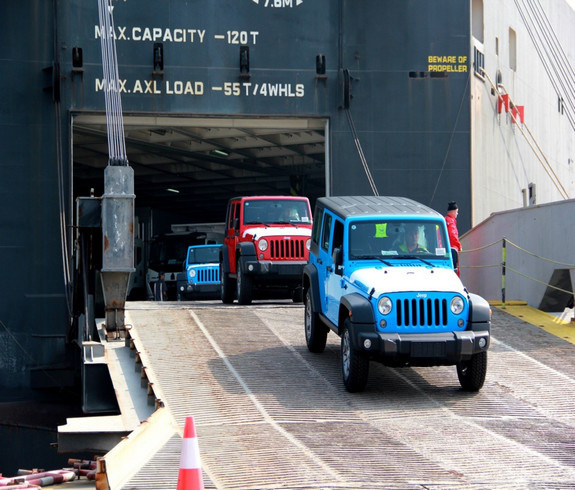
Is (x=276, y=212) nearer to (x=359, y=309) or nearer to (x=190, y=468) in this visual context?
(x=359, y=309)

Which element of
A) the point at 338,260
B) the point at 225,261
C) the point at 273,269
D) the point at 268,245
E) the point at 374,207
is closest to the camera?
the point at 338,260

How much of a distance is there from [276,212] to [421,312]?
8.25m

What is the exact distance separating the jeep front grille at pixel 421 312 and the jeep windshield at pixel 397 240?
44.0 inches

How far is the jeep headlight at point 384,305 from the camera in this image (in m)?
11.1

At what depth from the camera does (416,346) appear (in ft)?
35.9

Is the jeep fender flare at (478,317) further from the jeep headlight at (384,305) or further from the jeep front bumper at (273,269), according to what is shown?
the jeep front bumper at (273,269)

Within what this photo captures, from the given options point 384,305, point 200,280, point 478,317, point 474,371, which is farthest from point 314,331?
point 200,280

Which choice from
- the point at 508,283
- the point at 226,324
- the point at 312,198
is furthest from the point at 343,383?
the point at 312,198

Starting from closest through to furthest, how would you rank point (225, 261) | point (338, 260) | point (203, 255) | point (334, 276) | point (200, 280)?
point (338, 260) → point (334, 276) → point (225, 261) → point (200, 280) → point (203, 255)

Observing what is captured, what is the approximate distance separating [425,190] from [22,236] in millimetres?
10540

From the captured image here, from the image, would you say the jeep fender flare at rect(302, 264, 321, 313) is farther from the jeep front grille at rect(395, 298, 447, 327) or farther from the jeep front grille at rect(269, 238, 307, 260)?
the jeep front grille at rect(269, 238, 307, 260)

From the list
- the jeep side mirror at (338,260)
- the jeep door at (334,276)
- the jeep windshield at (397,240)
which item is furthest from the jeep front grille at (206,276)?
the jeep windshield at (397,240)

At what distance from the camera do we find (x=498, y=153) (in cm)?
2953

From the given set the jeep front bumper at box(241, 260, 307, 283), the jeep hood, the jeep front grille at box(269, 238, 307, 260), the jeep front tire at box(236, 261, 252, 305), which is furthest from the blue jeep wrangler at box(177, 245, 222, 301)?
the jeep hood
